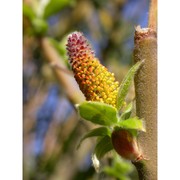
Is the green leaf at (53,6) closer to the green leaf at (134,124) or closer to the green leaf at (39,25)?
the green leaf at (39,25)

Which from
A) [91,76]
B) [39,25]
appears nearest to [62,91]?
[39,25]

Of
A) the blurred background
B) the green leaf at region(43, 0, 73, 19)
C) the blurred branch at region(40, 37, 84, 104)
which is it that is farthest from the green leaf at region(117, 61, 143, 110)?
the blurred background

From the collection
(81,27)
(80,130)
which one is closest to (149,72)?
(80,130)

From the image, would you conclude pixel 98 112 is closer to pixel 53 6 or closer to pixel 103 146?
pixel 103 146

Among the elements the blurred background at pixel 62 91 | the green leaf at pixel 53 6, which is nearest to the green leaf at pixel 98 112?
the green leaf at pixel 53 6

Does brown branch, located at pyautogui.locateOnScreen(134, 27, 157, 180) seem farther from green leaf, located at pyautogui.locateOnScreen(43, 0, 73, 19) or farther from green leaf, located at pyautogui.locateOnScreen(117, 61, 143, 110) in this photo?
green leaf, located at pyautogui.locateOnScreen(43, 0, 73, 19)
